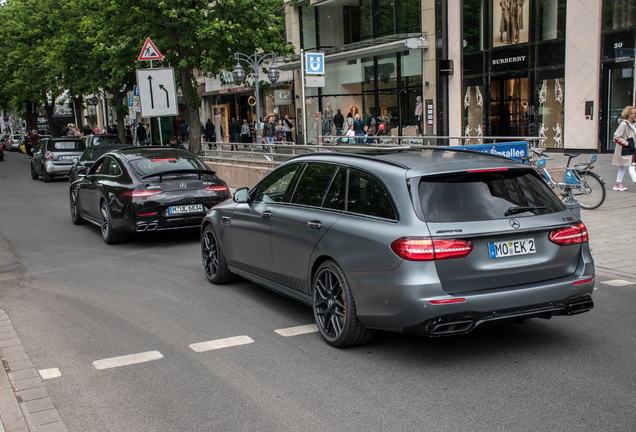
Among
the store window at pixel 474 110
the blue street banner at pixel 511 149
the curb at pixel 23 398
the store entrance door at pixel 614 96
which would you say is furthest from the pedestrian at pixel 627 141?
the store window at pixel 474 110

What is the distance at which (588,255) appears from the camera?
16.1 feet

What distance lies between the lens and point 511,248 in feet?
14.8

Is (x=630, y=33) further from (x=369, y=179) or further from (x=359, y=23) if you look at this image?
(x=369, y=179)

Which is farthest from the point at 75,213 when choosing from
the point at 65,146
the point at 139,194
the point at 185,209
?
the point at 65,146

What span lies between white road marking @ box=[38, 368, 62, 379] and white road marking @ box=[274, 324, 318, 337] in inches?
71.4

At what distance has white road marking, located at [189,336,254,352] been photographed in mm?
5199

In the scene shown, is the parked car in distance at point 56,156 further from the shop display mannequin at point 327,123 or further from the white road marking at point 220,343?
the white road marking at point 220,343

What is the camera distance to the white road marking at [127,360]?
16.0ft

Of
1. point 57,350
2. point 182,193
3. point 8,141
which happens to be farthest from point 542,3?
point 8,141

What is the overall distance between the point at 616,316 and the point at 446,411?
2742 millimetres

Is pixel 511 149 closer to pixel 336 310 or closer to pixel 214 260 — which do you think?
pixel 214 260

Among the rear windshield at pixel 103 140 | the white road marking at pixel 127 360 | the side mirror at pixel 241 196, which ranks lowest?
the white road marking at pixel 127 360

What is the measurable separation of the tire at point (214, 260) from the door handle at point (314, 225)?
2.10 metres

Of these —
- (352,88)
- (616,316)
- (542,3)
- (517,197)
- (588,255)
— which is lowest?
(616,316)
